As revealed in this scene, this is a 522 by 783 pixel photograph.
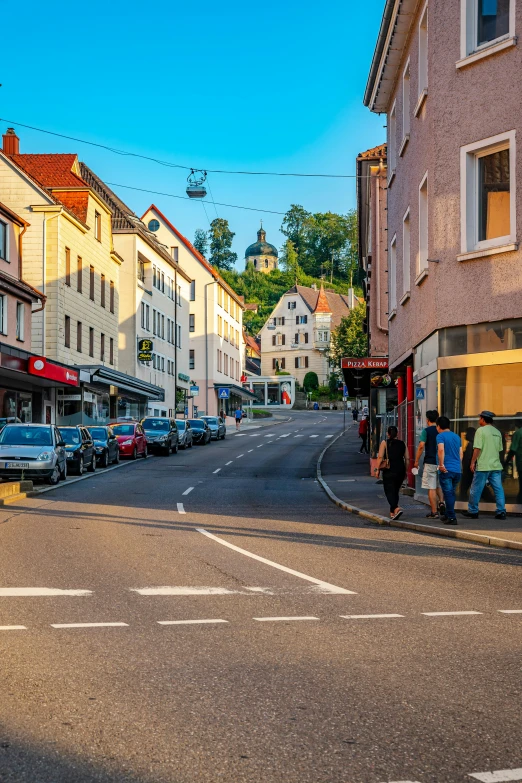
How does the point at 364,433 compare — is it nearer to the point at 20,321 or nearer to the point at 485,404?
the point at 20,321

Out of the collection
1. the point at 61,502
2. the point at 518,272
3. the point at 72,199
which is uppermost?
the point at 72,199

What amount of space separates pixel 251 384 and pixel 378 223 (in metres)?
89.0

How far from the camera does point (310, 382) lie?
124m

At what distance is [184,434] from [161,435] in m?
5.94

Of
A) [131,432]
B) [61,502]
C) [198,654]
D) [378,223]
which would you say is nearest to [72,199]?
[131,432]

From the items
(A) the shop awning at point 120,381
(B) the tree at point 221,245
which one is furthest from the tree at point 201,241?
(A) the shop awning at point 120,381

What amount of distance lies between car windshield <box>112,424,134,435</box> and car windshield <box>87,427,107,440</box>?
4.14m

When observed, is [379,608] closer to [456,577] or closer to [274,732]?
[456,577]

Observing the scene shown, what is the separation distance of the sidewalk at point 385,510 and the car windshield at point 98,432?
806 cm

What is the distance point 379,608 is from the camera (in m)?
8.38

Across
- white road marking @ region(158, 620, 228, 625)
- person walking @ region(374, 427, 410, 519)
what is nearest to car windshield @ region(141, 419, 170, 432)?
person walking @ region(374, 427, 410, 519)

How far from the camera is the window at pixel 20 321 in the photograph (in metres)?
40.2

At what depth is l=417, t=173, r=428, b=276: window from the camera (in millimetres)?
20422

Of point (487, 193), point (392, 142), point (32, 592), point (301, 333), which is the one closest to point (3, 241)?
point (392, 142)
